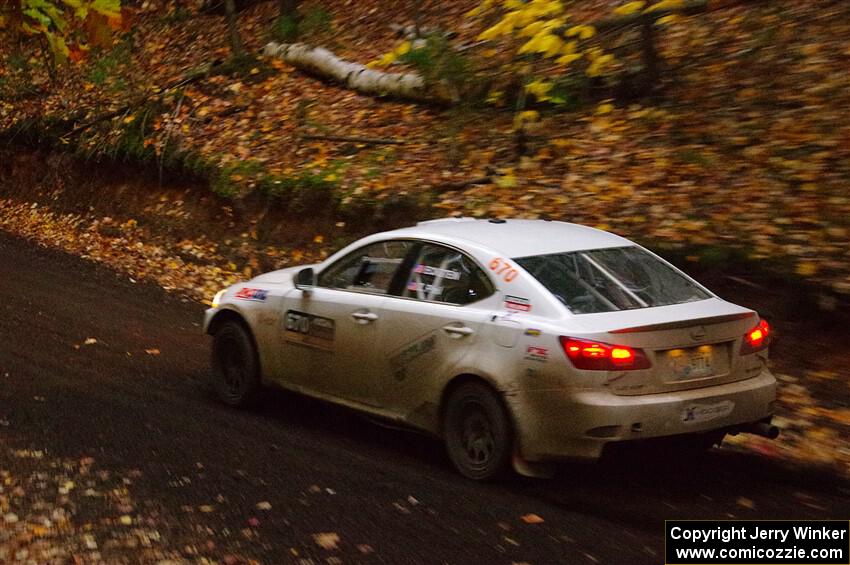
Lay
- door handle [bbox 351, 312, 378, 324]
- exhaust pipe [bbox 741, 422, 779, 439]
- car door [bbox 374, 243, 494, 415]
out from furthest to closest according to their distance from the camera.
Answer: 1. door handle [bbox 351, 312, 378, 324]
2. car door [bbox 374, 243, 494, 415]
3. exhaust pipe [bbox 741, 422, 779, 439]

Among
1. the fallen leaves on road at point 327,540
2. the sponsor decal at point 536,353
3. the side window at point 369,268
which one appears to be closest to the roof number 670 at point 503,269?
the sponsor decal at point 536,353

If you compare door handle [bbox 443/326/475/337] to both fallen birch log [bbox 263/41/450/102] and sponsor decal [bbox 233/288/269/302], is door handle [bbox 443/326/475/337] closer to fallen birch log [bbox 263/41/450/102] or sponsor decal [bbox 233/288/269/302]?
sponsor decal [bbox 233/288/269/302]

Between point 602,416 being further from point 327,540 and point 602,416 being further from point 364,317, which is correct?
point 364,317

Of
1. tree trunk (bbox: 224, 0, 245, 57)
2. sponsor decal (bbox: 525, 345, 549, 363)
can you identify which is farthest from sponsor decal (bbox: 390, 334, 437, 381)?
tree trunk (bbox: 224, 0, 245, 57)

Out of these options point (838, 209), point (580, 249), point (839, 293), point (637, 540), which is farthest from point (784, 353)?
point (637, 540)

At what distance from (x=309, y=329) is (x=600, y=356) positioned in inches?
106

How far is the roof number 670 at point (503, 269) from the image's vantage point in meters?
6.43

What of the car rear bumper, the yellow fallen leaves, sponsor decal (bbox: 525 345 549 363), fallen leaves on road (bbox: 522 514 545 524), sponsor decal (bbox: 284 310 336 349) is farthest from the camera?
the yellow fallen leaves

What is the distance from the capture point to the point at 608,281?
6414 mm

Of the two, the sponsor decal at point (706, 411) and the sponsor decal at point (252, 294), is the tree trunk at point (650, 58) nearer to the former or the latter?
the sponsor decal at point (252, 294)

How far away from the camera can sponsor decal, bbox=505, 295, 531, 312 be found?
6.23m

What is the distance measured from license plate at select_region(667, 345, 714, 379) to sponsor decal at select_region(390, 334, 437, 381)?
5.18 feet

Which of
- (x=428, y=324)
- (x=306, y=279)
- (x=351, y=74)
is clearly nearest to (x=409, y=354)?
(x=428, y=324)

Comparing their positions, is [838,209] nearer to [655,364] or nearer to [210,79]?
[655,364]
